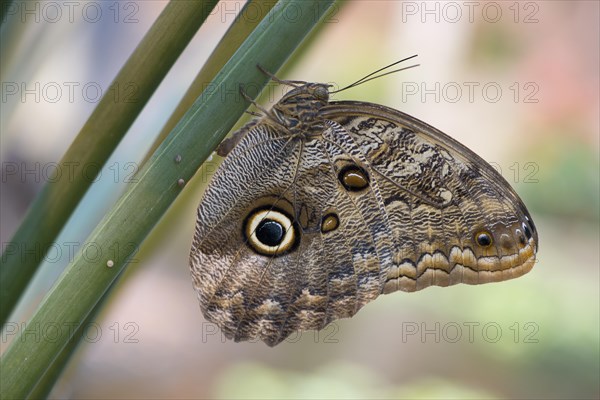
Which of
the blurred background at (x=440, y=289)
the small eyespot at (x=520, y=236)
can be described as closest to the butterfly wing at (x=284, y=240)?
the small eyespot at (x=520, y=236)

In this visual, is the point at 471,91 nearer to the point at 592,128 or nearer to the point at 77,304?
the point at 592,128

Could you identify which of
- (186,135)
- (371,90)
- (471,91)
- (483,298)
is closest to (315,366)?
(483,298)

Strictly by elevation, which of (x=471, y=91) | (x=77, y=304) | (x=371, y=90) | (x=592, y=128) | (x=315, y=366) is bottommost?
(x=315, y=366)

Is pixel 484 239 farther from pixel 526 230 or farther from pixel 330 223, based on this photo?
pixel 330 223

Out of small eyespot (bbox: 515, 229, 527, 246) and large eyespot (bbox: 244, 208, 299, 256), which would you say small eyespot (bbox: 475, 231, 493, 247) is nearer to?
small eyespot (bbox: 515, 229, 527, 246)

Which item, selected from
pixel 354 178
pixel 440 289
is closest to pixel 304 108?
pixel 354 178

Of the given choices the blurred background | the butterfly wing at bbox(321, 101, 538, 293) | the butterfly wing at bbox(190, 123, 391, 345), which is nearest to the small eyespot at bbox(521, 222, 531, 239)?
the butterfly wing at bbox(321, 101, 538, 293)
